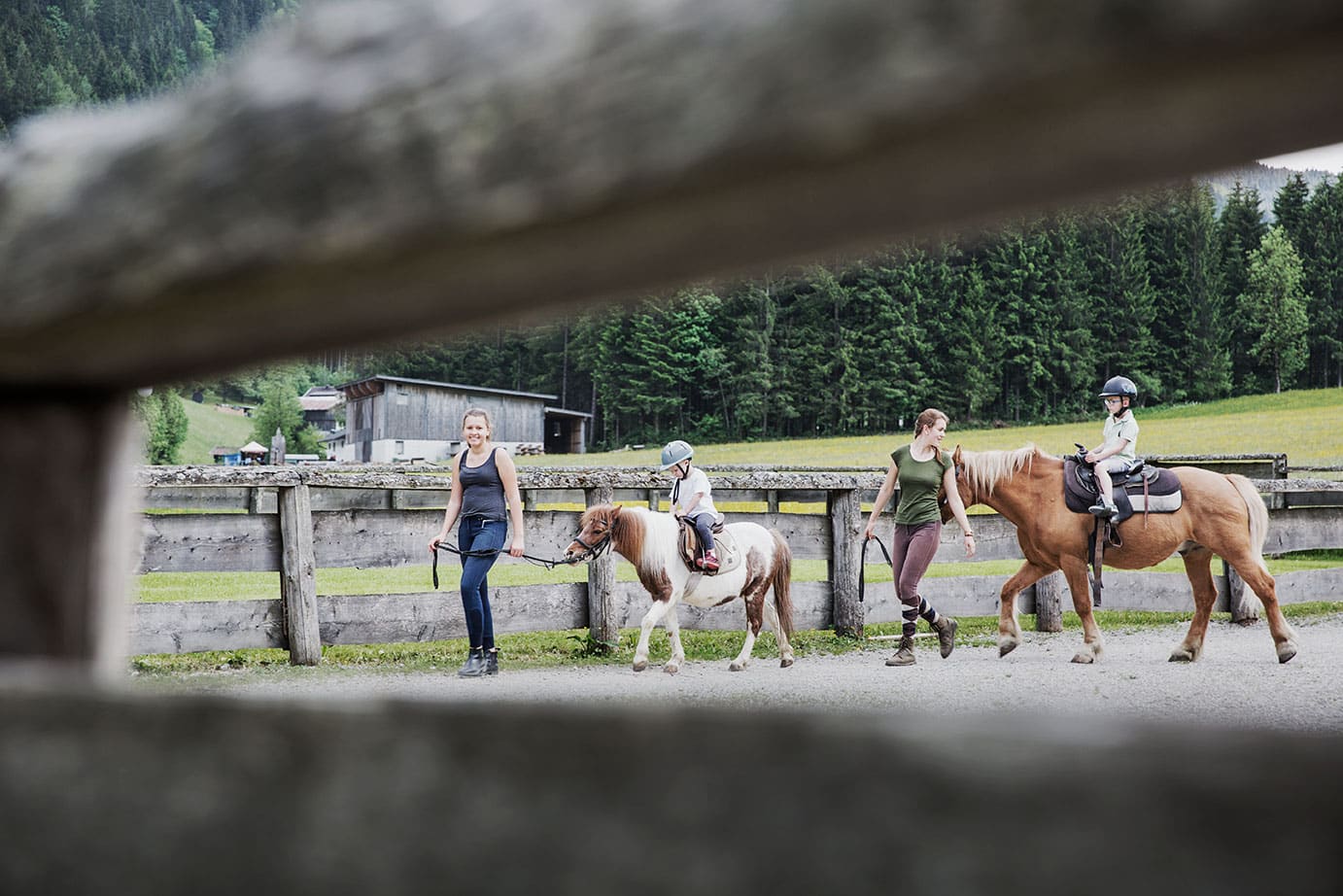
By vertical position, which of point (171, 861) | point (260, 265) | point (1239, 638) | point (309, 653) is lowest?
point (1239, 638)

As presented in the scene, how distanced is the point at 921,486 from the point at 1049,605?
11.5 feet

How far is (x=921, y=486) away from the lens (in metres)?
8.44

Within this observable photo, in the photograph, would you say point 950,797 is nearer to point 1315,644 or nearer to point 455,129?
point 455,129

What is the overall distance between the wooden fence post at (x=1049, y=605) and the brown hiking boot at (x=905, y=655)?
3049 mm

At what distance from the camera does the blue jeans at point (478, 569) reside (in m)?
7.50

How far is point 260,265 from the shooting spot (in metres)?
0.66

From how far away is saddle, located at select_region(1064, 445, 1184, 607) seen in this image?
8609 millimetres

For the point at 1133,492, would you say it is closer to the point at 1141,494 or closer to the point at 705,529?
the point at 1141,494

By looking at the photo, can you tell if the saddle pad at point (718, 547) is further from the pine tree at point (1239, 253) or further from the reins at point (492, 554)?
the pine tree at point (1239, 253)

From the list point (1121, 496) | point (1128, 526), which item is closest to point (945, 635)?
point (1128, 526)

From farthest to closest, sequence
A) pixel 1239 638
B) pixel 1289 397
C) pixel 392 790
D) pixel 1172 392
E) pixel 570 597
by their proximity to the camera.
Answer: pixel 1172 392 → pixel 1289 397 → pixel 1239 638 → pixel 570 597 → pixel 392 790

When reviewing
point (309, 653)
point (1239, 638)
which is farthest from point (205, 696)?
point (1239, 638)

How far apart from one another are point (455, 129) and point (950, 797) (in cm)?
45

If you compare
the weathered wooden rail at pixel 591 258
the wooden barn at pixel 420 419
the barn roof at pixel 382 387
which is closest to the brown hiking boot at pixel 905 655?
the weathered wooden rail at pixel 591 258
